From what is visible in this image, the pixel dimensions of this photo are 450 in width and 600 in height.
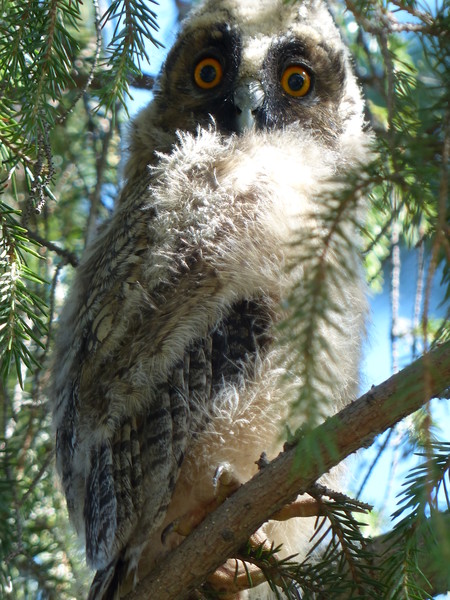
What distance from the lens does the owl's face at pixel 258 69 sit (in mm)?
2461

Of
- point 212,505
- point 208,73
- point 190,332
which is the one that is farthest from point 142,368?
point 208,73

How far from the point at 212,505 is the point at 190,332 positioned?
447 millimetres

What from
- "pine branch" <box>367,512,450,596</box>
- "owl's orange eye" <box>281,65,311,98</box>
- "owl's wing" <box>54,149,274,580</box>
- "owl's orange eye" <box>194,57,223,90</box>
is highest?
"owl's orange eye" <box>194,57,223,90</box>

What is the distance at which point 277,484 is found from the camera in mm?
1577

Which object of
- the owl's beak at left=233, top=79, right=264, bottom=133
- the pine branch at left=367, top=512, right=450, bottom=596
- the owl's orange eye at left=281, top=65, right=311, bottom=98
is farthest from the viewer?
the owl's orange eye at left=281, top=65, right=311, bottom=98

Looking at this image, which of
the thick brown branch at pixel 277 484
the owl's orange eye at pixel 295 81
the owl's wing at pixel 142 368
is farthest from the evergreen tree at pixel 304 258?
the owl's orange eye at pixel 295 81

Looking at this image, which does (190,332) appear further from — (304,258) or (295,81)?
(295,81)

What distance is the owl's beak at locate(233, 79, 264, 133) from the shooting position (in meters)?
2.35

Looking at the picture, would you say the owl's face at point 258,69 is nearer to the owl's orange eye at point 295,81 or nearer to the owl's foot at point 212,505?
the owl's orange eye at point 295,81

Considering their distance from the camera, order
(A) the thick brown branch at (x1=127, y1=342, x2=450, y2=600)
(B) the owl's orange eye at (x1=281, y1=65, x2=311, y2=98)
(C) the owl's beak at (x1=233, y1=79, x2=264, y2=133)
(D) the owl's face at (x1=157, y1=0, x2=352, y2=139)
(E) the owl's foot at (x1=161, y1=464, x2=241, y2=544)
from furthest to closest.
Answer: (B) the owl's orange eye at (x1=281, y1=65, x2=311, y2=98) → (D) the owl's face at (x1=157, y1=0, x2=352, y2=139) → (C) the owl's beak at (x1=233, y1=79, x2=264, y2=133) → (E) the owl's foot at (x1=161, y1=464, x2=241, y2=544) → (A) the thick brown branch at (x1=127, y1=342, x2=450, y2=600)

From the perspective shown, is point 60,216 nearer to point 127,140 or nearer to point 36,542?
point 127,140

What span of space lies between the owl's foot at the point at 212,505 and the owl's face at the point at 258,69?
113cm

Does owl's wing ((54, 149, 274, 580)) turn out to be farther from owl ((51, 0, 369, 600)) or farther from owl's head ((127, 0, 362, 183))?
owl's head ((127, 0, 362, 183))

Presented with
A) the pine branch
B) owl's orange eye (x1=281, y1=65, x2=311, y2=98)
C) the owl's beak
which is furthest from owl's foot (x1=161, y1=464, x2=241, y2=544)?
owl's orange eye (x1=281, y1=65, x2=311, y2=98)
